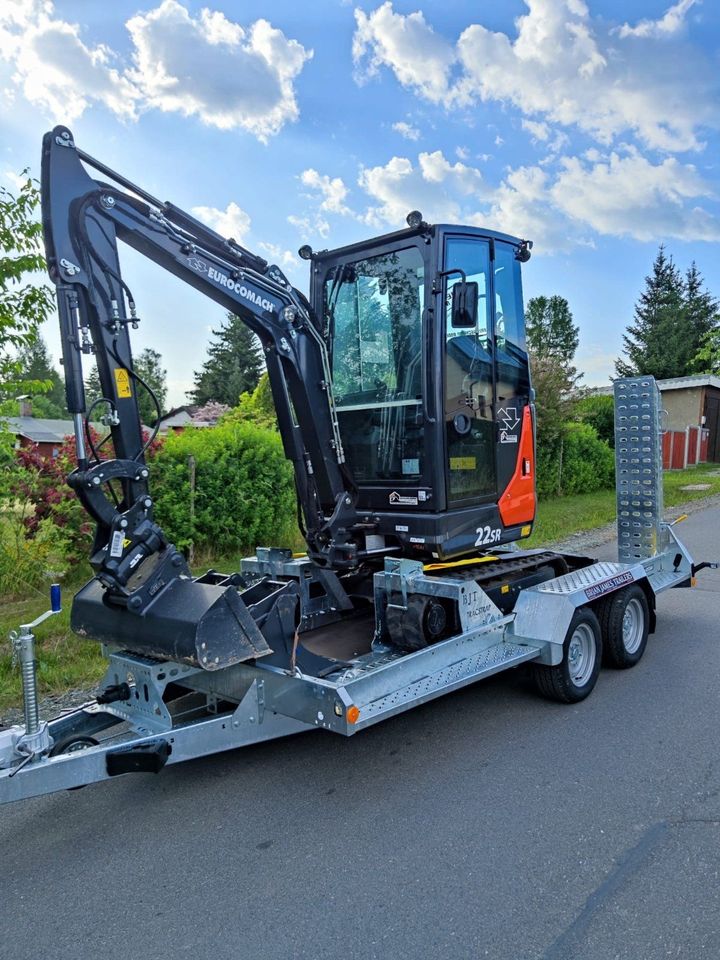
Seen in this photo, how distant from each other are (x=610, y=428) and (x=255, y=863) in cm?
2339

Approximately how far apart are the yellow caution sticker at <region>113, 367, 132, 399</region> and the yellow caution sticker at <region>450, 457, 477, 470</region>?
90.1 inches

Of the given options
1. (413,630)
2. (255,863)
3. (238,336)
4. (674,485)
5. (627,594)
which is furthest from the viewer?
(238,336)

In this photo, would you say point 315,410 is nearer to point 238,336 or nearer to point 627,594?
point 627,594

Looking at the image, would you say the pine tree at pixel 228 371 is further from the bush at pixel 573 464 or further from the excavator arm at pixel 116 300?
the excavator arm at pixel 116 300

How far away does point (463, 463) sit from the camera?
17.0 ft

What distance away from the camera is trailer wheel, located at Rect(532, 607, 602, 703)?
504 cm

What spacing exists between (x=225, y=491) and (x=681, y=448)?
23410 mm

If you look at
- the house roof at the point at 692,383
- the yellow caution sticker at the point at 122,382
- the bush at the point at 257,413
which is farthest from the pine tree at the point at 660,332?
the yellow caution sticker at the point at 122,382

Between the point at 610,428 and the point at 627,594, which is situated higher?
the point at 610,428

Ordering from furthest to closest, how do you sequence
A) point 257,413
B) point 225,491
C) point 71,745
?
point 257,413 → point 225,491 → point 71,745

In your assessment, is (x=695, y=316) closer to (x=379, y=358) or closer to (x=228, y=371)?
(x=228, y=371)

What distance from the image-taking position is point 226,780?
415 centimetres

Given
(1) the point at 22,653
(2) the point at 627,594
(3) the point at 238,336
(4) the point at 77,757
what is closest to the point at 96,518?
(1) the point at 22,653

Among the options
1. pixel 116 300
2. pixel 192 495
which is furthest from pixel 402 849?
pixel 192 495
